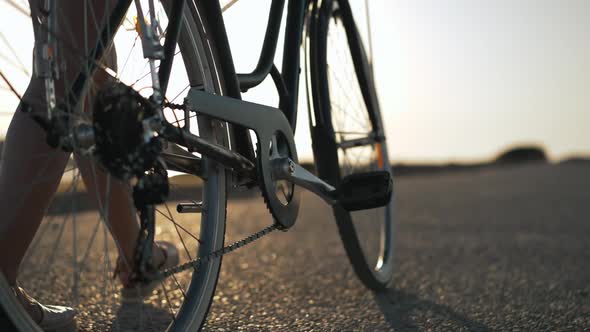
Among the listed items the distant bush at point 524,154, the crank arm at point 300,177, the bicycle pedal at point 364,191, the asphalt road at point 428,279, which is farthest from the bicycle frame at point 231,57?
the distant bush at point 524,154

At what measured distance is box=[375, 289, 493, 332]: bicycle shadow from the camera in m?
2.56

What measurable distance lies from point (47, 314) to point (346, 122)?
5.11 ft

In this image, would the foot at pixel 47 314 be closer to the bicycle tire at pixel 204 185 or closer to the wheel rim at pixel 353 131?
the bicycle tire at pixel 204 185

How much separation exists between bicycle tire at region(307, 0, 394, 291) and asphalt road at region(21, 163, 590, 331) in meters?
0.20

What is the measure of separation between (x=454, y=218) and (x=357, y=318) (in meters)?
4.13

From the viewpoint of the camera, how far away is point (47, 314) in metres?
2.14

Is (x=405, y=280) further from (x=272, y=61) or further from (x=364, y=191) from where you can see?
(x=272, y=61)

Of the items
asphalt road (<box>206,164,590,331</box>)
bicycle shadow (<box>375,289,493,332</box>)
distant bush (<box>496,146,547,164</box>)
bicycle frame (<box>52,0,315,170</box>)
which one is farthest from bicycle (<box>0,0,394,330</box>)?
distant bush (<box>496,146,547,164</box>)

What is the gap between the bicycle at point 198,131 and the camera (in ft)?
5.27

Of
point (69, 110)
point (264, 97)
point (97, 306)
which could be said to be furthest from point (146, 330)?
point (69, 110)

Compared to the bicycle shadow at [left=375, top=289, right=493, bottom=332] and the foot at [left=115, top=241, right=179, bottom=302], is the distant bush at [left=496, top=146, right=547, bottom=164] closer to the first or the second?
the bicycle shadow at [left=375, top=289, right=493, bottom=332]

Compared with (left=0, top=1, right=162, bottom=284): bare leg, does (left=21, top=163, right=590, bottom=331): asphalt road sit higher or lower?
lower

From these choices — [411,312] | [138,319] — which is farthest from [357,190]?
[138,319]

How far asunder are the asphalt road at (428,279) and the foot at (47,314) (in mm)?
499
